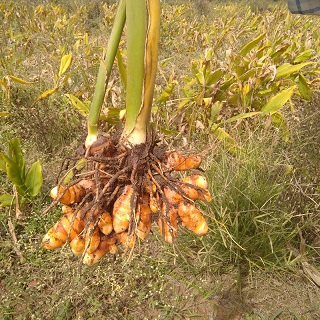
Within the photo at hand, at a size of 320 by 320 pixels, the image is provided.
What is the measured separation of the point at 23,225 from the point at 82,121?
75 centimetres

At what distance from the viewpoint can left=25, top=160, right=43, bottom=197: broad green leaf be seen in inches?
59.8

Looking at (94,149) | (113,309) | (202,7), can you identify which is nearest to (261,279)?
(113,309)

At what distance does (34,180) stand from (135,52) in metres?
1.14

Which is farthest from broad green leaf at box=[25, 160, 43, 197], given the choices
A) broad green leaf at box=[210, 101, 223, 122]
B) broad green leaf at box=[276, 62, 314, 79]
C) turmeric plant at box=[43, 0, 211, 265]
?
broad green leaf at box=[276, 62, 314, 79]

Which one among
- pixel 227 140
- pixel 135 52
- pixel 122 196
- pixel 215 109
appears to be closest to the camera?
pixel 135 52

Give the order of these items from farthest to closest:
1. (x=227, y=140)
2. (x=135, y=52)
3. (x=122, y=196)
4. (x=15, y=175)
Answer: (x=227, y=140)
(x=15, y=175)
(x=122, y=196)
(x=135, y=52)

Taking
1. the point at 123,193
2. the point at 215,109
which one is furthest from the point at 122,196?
the point at 215,109

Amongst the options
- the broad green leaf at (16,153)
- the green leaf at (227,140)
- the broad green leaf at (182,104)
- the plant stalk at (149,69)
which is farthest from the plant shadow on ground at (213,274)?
the plant stalk at (149,69)

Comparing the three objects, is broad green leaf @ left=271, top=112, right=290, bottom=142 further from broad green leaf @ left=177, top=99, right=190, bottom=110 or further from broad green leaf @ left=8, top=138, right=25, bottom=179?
broad green leaf @ left=8, top=138, right=25, bottom=179

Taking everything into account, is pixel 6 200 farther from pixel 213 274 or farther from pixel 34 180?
pixel 213 274

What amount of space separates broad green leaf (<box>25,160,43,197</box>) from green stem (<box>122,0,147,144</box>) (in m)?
0.99

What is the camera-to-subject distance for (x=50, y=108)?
7.21 feet

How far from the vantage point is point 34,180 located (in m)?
1.55

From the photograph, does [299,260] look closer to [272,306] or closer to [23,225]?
[272,306]
